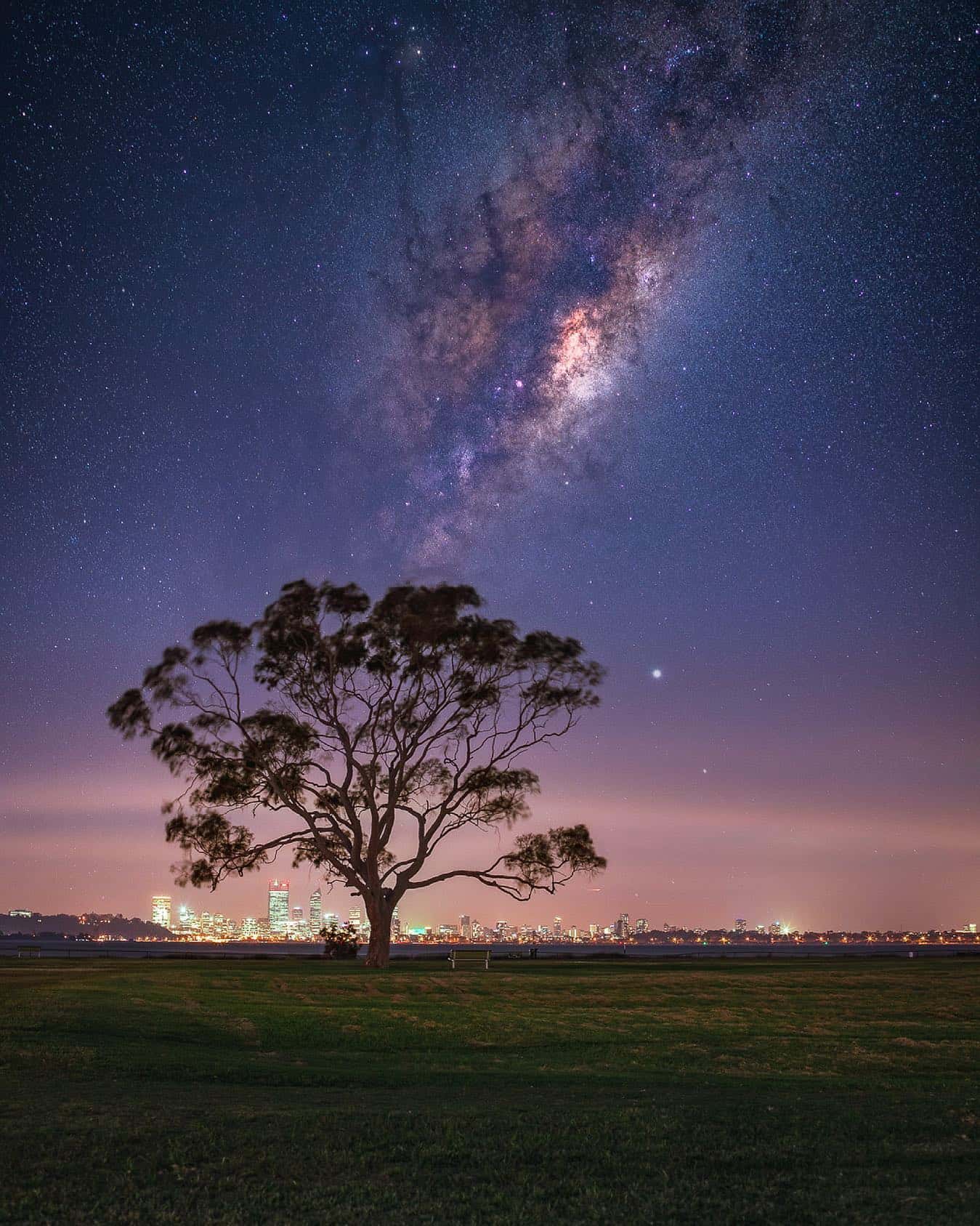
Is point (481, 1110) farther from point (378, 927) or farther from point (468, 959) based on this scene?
point (468, 959)

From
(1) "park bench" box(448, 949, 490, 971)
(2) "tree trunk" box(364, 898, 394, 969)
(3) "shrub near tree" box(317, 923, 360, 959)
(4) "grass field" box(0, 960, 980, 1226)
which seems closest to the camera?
(4) "grass field" box(0, 960, 980, 1226)

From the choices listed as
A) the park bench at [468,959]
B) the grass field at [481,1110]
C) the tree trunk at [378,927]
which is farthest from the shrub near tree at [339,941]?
the grass field at [481,1110]

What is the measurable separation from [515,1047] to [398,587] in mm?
25512

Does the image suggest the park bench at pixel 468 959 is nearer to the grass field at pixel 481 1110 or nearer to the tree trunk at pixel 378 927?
the tree trunk at pixel 378 927

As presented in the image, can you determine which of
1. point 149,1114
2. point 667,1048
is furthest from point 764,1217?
point 667,1048

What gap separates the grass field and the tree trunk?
14966 mm

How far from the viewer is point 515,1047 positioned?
65.7 ft

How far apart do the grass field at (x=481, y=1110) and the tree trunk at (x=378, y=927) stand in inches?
589

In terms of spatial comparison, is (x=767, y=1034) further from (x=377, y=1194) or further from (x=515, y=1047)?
(x=377, y=1194)

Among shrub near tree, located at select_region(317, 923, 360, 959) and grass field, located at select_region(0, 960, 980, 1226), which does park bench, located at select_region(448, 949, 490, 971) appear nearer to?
shrub near tree, located at select_region(317, 923, 360, 959)

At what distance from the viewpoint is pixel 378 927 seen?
42.8 meters

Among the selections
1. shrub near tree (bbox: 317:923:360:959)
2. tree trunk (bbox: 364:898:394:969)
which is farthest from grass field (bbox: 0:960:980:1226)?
shrub near tree (bbox: 317:923:360:959)

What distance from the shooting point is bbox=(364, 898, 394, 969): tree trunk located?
42.7 meters

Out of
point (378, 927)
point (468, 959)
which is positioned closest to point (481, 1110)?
point (378, 927)
